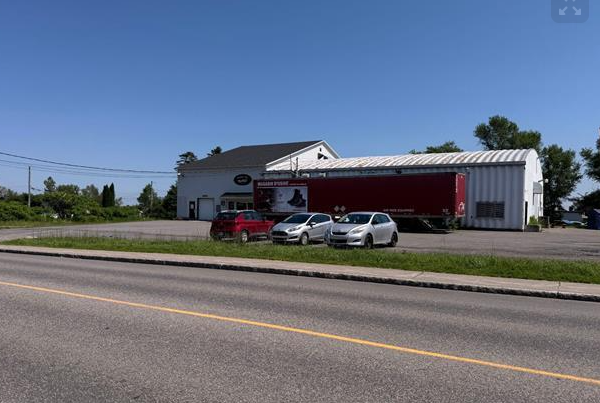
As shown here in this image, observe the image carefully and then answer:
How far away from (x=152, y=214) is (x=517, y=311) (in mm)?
61928

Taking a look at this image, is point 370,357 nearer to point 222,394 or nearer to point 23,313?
point 222,394

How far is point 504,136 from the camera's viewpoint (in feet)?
262

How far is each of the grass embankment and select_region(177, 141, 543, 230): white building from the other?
2235 centimetres

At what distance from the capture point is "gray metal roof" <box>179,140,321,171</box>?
53750 millimetres

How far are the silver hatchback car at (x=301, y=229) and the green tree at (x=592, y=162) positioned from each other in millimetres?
68049

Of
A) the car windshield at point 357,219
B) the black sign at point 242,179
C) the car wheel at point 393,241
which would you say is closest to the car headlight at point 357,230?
the car windshield at point 357,219

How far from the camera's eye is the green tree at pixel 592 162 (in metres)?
76.4

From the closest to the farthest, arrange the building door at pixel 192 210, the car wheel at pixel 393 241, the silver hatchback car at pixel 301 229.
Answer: the car wheel at pixel 393 241
the silver hatchback car at pixel 301 229
the building door at pixel 192 210

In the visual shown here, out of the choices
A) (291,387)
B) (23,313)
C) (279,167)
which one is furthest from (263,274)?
(279,167)

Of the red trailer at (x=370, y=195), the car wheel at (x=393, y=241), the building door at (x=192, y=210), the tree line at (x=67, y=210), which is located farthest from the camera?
the building door at (x=192, y=210)

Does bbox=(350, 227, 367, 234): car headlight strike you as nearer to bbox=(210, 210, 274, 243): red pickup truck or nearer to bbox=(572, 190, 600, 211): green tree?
bbox=(210, 210, 274, 243): red pickup truck

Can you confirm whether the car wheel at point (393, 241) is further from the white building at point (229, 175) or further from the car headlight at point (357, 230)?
the white building at point (229, 175)

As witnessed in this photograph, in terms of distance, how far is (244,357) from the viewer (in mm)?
5590

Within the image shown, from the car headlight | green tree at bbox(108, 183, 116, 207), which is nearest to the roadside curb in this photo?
the car headlight
